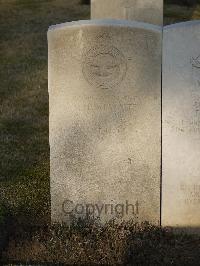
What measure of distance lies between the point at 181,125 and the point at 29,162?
2.69m

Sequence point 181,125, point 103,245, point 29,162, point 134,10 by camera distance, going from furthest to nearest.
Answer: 1. point 134,10
2. point 29,162
3. point 181,125
4. point 103,245

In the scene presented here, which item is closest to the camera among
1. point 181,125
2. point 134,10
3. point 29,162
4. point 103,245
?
point 103,245

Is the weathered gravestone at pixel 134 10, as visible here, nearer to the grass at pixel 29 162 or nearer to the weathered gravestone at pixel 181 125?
the grass at pixel 29 162

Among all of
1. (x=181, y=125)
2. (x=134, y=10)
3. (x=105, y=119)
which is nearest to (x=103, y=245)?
(x=105, y=119)

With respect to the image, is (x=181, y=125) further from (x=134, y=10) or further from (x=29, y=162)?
(x=134, y=10)

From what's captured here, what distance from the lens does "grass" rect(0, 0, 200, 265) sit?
465 cm

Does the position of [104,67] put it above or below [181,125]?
above

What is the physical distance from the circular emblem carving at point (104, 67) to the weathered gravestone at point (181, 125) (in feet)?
1.23

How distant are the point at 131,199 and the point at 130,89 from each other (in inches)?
38.9

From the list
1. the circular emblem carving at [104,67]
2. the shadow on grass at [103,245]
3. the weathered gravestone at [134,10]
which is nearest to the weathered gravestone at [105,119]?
the circular emblem carving at [104,67]

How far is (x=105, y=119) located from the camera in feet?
15.8

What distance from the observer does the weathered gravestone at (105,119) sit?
4637 mm

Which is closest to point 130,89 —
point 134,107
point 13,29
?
point 134,107

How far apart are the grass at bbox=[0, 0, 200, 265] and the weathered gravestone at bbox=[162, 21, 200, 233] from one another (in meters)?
0.29
